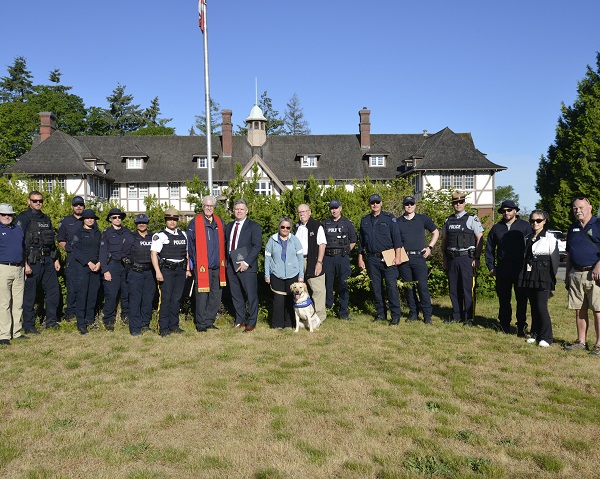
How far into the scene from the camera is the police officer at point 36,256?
802cm

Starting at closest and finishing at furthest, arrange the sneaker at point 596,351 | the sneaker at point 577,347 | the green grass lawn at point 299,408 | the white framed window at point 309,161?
the green grass lawn at point 299,408, the sneaker at point 596,351, the sneaker at point 577,347, the white framed window at point 309,161

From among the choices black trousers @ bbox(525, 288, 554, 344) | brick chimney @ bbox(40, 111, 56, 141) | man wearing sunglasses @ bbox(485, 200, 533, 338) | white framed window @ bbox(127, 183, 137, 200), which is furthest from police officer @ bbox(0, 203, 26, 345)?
brick chimney @ bbox(40, 111, 56, 141)

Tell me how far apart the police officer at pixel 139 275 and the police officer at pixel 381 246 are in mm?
3446

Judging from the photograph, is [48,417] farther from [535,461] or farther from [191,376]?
[535,461]

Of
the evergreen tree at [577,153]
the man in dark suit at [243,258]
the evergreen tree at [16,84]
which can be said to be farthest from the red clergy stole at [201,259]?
the evergreen tree at [16,84]

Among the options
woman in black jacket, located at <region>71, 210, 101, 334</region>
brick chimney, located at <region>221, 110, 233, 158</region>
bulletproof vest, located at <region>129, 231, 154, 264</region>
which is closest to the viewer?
bulletproof vest, located at <region>129, 231, 154, 264</region>

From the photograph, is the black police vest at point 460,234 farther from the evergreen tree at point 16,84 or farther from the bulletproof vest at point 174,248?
the evergreen tree at point 16,84

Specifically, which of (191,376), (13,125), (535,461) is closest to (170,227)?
(191,376)

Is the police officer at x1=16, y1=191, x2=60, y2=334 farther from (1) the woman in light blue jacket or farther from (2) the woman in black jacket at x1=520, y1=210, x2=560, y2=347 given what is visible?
(2) the woman in black jacket at x1=520, y1=210, x2=560, y2=347

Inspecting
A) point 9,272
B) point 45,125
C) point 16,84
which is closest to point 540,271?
point 9,272

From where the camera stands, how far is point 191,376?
5805mm

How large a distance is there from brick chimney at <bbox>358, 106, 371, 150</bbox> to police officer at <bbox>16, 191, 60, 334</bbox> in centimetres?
3735

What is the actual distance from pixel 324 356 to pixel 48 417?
126 inches

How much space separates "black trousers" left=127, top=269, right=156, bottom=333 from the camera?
314 inches
